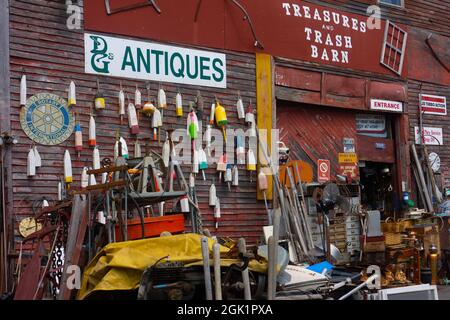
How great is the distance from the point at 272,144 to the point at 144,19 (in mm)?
3188

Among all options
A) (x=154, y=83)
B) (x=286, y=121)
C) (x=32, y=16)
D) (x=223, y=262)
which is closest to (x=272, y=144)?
(x=286, y=121)

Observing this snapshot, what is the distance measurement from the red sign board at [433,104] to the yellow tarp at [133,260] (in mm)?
9715

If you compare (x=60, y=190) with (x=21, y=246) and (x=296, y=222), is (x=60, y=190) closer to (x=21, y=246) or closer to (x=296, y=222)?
(x=21, y=246)

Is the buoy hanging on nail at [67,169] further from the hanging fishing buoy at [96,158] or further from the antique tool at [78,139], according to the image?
the hanging fishing buoy at [96,158]

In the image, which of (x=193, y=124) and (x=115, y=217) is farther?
(x=193, y=124)

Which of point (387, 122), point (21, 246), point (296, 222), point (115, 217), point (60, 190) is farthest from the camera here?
point (387, 122)

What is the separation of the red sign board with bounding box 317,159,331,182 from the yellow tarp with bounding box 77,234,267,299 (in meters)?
6.59

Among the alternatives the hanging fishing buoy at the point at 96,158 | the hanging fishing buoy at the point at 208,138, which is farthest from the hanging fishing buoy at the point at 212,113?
the hanging fishing buoy at the point at 96,158

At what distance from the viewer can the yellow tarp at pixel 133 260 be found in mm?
5262

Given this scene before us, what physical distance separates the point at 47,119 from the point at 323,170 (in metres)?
5.75

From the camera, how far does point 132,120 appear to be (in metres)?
9.47

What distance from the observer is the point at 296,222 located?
9.83 metres

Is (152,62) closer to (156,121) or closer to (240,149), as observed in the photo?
(156,121)
